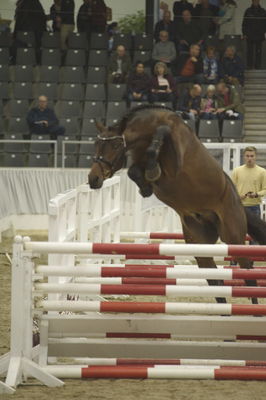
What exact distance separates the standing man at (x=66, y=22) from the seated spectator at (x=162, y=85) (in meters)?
2.45

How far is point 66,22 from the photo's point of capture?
2119 centimetres

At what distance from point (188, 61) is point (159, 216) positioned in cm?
602

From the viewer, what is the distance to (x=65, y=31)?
21359 mm

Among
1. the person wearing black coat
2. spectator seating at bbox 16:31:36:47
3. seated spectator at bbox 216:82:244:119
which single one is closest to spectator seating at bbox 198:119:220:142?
seated spectator at bbox 216:82:244:119

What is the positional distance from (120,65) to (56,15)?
1.88 metres

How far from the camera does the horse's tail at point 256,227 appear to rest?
27.9 feet

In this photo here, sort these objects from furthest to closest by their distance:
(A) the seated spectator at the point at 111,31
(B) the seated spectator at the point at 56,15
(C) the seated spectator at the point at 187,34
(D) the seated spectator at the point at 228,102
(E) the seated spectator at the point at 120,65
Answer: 1. (A) the seated spectator at the point at 111,31
2. (C) the seated spectator at the point at 187,34
3. (E) the seated spectator at the point at 120,65
4. (B) the seated spectator at the point at 56,15
5. (D) the seated spectator at the point at 228,102

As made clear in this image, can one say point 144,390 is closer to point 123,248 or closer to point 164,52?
point 123,248

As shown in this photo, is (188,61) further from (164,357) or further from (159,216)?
(164,357)

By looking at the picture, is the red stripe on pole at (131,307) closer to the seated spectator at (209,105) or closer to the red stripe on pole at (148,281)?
the red stripe on pole at (148,281)

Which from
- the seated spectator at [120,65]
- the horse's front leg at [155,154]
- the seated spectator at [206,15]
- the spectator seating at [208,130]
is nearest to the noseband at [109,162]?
the horse's front leg at [155,154]

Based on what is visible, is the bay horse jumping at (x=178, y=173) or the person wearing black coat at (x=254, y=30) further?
the person wearing black coat at (x=254, y=30)

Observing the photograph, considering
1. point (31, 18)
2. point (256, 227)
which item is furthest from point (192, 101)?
point (256, 227)

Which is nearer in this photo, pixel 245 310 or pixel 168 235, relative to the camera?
pixel 245 310
